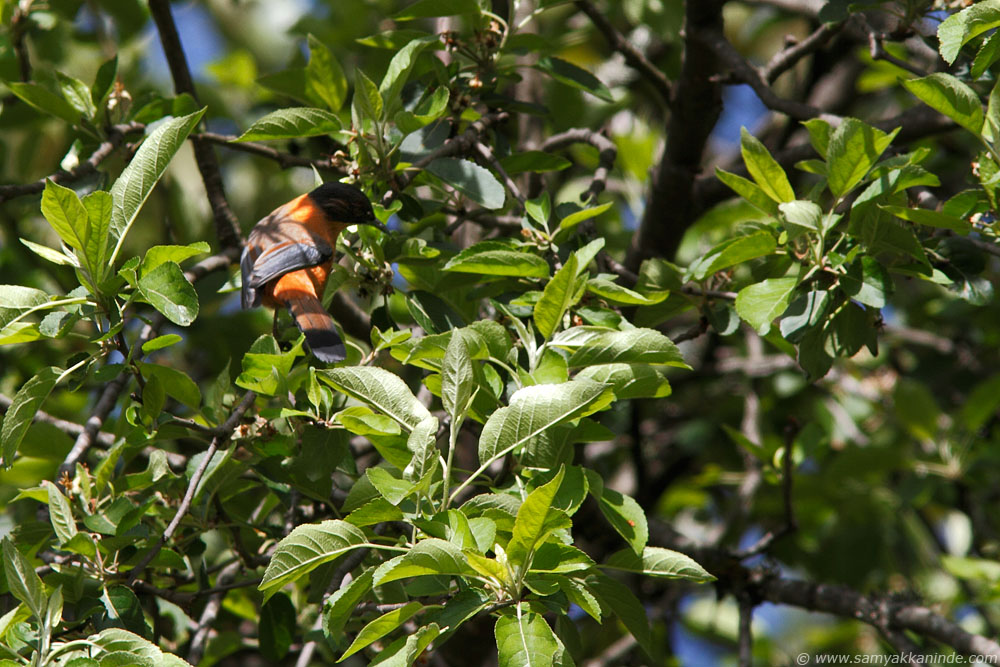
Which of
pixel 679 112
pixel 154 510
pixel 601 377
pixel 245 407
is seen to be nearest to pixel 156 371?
pixel 245 407

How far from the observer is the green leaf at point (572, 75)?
337 cm

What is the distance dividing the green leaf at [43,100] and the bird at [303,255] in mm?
726

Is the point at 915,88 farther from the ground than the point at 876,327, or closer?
farther from the ground

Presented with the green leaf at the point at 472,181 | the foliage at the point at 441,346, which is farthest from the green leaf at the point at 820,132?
the green leaf at the point at 472,181

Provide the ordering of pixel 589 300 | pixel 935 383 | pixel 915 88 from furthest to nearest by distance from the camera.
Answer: pixel 935 383 < pixel 589 300 < pixel 915 88

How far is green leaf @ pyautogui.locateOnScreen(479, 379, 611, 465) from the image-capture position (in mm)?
2074

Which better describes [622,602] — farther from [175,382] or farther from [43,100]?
[43,100]

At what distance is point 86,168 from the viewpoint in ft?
10.4

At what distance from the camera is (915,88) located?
2488 millimetres

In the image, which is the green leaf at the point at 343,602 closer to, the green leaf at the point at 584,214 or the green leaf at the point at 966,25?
the green leaf at the point at 584,214

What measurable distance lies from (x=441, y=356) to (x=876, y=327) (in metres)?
1.39

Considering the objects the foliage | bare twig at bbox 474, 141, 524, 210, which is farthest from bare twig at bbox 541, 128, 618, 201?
bare twig at bbox 474, 141, 524, 210

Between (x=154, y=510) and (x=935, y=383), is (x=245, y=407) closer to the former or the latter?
(x=154, y=510)

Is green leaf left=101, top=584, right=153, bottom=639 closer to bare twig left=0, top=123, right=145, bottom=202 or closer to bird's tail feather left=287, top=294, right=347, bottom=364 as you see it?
bird's tail feather left=287, top=294, right=347, bottom=364
